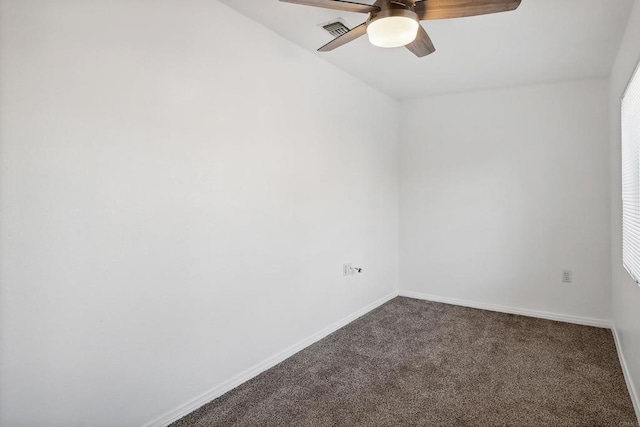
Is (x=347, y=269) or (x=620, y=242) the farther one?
(x=347, y=269)

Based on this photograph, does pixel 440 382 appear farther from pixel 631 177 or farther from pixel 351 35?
pixel 351 35

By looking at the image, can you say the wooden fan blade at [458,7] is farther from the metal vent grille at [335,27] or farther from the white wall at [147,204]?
the white wall at [147,204]

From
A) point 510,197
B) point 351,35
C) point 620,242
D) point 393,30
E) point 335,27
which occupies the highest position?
point 335,27

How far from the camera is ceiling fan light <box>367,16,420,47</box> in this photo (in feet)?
5.68

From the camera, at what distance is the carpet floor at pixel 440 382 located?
204 centimetres

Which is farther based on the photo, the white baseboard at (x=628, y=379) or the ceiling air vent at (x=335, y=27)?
the ceiling air vent at (x=335, y=27)

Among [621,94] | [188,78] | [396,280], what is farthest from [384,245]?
[188,78]

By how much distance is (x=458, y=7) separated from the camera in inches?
68.4

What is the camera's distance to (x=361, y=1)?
6.98 feet

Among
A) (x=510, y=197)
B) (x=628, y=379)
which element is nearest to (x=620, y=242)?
(x=628, y=379)

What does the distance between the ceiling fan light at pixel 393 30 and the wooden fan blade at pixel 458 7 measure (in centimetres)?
8

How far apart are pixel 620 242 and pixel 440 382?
1777mm

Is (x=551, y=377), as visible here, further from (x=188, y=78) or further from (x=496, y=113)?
(x=188, y=78)

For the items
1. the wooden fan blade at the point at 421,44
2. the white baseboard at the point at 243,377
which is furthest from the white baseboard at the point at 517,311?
the wooden fan blade at the point at 421,44
